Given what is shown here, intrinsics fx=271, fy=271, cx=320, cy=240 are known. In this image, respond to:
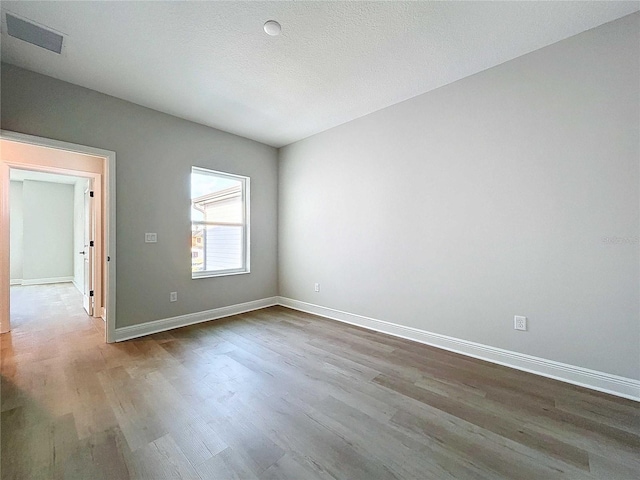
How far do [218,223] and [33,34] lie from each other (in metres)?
2.59

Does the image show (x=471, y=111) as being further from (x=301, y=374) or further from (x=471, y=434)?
(x=301, y=374)

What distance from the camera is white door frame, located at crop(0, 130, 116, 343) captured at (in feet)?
8.82

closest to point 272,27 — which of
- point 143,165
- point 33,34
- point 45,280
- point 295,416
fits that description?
point 33,34

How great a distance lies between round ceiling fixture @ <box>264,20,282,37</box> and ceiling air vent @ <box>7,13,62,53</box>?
5.42 feet

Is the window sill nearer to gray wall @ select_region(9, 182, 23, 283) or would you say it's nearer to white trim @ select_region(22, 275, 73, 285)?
white trim @ select_region(22, 275, 73, 285)

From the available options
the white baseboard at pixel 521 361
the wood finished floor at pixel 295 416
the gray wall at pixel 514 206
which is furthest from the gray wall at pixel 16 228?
the white baseboard at pixel 521 361

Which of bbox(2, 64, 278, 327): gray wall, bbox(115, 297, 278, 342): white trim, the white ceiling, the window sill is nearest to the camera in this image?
the white ceiling

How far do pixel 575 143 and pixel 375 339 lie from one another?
2570 millimetres

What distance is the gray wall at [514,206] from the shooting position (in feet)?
6.62

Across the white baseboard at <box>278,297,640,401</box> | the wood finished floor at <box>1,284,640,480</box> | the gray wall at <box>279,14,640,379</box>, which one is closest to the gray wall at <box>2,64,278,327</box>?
the wood finished floor at <box>1,284,640,480</box>

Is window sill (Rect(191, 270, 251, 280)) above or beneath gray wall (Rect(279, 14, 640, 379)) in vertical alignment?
beneath

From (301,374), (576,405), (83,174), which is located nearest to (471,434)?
(576,405)

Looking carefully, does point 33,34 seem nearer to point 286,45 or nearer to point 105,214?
point 105,214

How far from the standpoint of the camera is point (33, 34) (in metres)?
2.12
